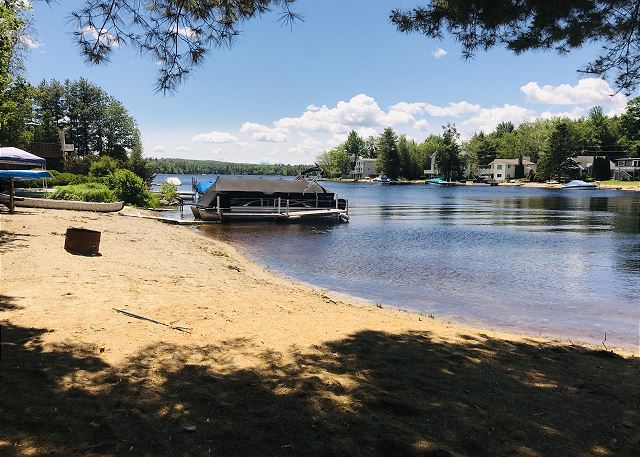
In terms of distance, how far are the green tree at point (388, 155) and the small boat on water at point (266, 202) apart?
110m

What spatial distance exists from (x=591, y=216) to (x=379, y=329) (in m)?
43.4

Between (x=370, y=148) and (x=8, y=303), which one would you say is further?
(x=370, y=148)

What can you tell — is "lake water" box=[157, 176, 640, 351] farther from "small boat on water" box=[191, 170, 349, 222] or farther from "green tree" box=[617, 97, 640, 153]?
"green tree" box=[617, 97, 640, 153]

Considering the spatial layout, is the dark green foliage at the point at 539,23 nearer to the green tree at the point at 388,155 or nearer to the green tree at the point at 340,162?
the green tree at the point at 388,155

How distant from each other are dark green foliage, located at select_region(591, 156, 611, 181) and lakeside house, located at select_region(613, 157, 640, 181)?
1888 mm

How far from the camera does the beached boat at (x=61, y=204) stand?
24328 millimetres

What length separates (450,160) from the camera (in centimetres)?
13988

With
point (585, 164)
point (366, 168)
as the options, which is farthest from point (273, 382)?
point (366, 168)

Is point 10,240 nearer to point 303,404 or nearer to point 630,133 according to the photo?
point 303,404

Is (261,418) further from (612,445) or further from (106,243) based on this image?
(106,243)

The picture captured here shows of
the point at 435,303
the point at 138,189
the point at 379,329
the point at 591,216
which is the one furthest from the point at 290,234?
the point at 591,216

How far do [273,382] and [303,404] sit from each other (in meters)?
0.66

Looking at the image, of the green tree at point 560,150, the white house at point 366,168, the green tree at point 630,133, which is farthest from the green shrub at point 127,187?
the white house at point 366,168

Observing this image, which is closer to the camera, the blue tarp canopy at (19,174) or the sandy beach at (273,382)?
the sandy beach at (273,382)
